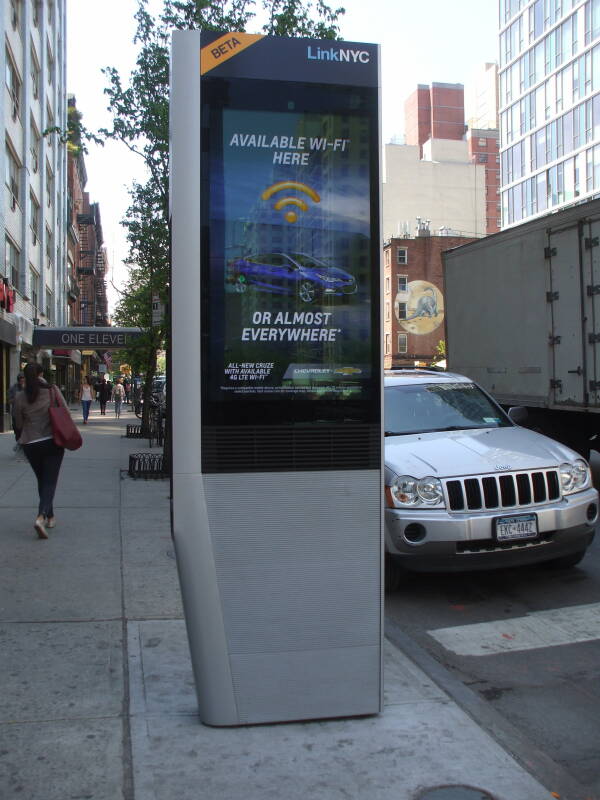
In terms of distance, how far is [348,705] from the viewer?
12.5 feet

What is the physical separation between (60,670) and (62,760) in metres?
1.09

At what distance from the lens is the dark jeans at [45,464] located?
26.1ft

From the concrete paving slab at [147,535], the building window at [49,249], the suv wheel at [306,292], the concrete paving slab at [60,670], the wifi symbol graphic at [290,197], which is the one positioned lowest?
the concrete paving slab at [60,670]

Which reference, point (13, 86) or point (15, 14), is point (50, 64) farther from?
point (13, 86)

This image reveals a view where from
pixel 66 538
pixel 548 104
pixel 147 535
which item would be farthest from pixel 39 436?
pixel 548 104

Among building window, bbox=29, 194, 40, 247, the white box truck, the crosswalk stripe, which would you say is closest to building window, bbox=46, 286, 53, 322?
building window, bbox=29, 194, 40, 247

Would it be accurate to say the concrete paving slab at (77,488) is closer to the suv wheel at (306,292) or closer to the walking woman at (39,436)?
the walking woman at (39,436)

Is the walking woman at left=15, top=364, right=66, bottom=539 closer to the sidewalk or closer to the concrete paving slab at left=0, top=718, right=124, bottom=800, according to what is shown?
the sidewalk

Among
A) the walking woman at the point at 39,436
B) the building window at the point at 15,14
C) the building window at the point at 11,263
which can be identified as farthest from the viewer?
the building window at the point at 15,14

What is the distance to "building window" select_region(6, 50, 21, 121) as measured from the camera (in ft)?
88.1

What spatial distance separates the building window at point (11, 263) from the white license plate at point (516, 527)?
2246 cm

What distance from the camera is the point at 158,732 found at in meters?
3.70

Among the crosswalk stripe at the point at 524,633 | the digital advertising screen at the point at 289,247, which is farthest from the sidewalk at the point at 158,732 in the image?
the digital advertising screen at the point at 289,247

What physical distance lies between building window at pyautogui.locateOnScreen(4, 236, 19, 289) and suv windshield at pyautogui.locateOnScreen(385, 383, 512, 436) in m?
20.4
